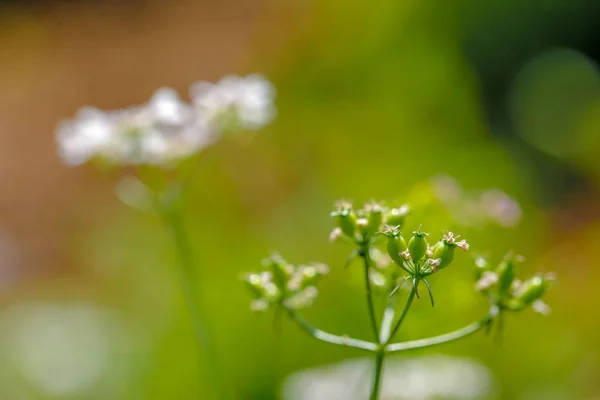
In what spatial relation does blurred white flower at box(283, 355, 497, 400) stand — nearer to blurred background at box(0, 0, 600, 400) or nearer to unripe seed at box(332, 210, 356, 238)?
blurred background at box(0, 0, 600, 400)

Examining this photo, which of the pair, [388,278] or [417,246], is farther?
[388,278]

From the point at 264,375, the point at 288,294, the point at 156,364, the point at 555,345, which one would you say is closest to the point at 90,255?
the point at 156,364

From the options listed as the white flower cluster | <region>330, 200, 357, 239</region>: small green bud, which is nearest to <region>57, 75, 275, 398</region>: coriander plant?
the white flower cluster

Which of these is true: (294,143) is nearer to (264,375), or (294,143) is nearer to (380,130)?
(380,130)

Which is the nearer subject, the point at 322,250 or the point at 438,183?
the point at 438,183

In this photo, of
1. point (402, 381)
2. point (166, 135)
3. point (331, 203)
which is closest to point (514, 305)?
point (402, 381)

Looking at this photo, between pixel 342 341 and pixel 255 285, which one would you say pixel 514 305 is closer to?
pixel 342 341

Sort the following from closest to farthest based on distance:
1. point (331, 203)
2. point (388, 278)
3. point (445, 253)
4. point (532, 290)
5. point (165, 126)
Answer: point (445, 253), point (532, 290), point (388, 278), point (165, 126), point (331, 203)
